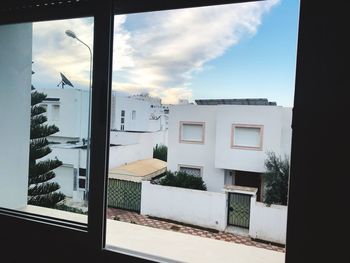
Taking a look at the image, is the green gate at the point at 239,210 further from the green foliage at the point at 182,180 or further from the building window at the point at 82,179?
the building window at the point at 82,179

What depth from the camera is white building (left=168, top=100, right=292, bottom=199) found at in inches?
49.2

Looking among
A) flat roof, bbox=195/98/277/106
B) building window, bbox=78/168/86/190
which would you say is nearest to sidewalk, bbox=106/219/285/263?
building window, bbox=78/168/86/190

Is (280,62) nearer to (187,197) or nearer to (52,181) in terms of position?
(187,197)

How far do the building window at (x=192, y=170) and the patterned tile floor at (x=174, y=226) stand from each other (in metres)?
0.36

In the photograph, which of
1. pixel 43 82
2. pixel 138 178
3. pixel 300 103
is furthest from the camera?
pixel 43 82

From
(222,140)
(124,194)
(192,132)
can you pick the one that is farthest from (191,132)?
(124,194)

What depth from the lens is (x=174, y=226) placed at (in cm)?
162

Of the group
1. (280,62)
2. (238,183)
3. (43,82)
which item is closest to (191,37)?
(280,62)

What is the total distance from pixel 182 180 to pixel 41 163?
0.96m

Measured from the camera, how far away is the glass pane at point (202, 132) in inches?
48.2

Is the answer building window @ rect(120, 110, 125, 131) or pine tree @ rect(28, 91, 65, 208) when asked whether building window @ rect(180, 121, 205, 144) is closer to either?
building window @ rect(120, 110, 125, 131)

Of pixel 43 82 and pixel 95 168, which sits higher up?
pixel 43 82

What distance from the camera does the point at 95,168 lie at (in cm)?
129

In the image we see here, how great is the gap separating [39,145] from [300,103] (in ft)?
5.07
